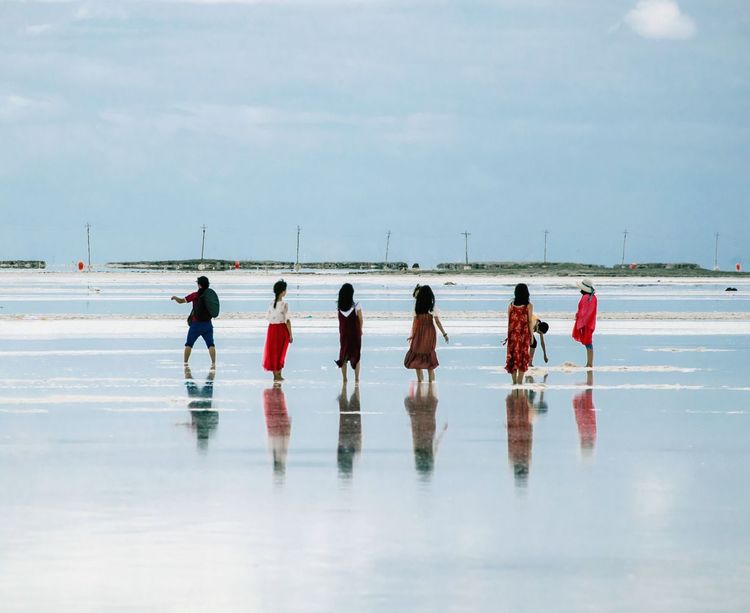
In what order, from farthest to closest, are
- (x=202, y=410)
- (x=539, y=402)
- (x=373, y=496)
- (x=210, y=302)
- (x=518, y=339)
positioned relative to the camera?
(x=210, y=302)
(x=518, y=339)
(x=539, y=402)
(x=202, y=410)
(x=373, y=496)

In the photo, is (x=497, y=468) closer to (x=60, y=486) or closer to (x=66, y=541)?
(x=60, y=486)

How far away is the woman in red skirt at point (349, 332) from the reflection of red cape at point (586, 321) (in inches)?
190

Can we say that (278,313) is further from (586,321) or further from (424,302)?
(586,321)

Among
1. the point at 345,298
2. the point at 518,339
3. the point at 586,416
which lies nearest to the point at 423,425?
the point at 586,416

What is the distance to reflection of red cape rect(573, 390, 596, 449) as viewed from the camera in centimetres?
1457

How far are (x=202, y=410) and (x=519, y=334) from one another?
5.66m

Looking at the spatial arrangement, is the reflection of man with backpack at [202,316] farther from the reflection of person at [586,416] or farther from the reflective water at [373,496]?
the reflection of person at [586,416]

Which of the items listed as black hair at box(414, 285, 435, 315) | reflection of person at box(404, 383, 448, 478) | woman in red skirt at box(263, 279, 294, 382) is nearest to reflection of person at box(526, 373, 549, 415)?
reflection of person at box(404, 383, 448, 478)

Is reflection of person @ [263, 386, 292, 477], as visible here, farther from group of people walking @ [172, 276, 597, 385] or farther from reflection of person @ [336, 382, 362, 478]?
group of people walking @ [172, 276, 597, 385]

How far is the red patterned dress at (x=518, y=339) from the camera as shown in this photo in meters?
20.9

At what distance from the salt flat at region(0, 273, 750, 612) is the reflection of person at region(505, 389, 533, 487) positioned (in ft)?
0.17

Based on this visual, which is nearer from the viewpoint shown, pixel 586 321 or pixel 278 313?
pixel 278 313

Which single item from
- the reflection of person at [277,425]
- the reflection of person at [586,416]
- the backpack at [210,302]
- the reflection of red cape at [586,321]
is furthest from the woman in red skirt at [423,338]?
the backpack at [210,302]

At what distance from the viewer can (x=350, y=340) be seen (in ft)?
70.0
